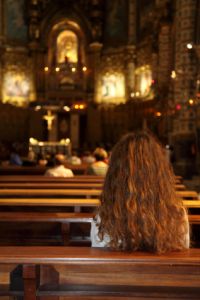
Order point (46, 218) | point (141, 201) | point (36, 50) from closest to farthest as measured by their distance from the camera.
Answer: point (141, 201) → point (46, 218) → point (36, 50)

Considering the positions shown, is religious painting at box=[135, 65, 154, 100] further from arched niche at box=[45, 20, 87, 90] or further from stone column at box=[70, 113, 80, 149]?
stone column at box=[70, 113, 80, 149]

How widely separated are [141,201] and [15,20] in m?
34.9

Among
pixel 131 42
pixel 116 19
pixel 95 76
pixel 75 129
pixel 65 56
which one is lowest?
pixel 75 129

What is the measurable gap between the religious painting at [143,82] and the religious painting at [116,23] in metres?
3.42

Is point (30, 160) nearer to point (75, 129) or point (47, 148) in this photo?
point (47, 148)

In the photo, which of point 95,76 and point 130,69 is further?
point 95,76

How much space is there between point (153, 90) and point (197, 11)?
10.0 m

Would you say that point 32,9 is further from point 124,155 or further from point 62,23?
point 124,155

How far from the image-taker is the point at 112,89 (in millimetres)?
34750

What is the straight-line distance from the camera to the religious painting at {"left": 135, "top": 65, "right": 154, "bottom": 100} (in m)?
30.6

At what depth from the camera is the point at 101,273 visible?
2930 millimetres

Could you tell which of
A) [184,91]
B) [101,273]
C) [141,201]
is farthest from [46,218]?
[184,91]

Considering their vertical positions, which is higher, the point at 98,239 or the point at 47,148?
the point at 47,148

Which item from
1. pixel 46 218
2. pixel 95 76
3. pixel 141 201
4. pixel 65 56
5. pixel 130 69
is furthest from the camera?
pixel 65 56
